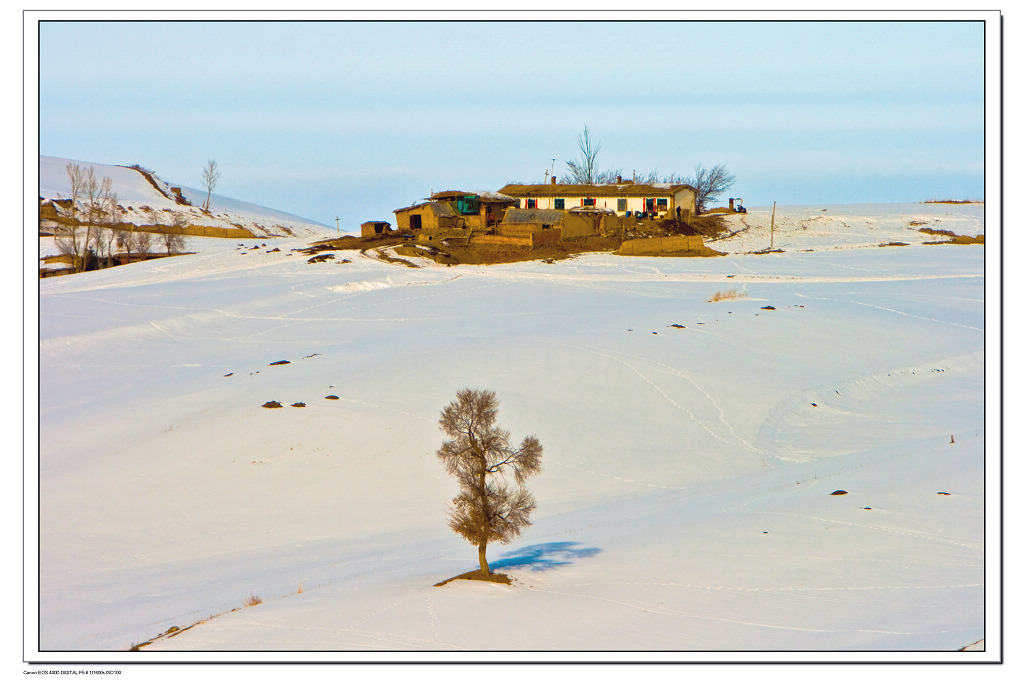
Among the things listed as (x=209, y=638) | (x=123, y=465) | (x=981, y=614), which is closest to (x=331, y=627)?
(x=209, y=638)

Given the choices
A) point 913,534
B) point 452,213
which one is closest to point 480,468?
point 913,534

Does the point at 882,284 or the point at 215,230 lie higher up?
the point at 215,230

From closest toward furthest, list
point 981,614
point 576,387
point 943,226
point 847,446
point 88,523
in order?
point 981,614
point 88,523
point 847,446
point 576,387
point 943,226

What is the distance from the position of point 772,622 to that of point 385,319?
3459 centimetres

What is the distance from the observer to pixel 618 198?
8675 centimetres

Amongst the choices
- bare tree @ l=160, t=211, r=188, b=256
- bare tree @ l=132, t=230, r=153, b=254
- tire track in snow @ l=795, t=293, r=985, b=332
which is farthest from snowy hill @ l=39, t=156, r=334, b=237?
tire track in snow @ l=795, t=293, r=985, b=332

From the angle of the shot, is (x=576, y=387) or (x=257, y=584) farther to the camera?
(x=576, y=387)

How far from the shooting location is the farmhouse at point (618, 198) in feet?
281

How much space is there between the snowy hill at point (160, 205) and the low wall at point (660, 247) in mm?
39843

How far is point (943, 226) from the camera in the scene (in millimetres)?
91812

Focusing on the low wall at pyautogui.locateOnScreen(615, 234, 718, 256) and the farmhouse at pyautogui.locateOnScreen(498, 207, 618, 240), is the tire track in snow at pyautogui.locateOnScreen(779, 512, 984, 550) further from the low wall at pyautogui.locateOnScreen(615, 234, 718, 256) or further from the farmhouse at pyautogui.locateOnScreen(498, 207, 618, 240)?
the farmhouse at pyautogui.locateOnScreen(498, 207, 618, 240)

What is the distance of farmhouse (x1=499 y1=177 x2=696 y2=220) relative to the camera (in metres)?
85.8

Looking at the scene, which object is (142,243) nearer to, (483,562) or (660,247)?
(660,247)

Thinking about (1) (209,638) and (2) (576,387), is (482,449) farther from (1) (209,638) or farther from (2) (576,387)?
(2) (576,387)
